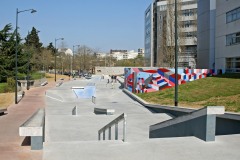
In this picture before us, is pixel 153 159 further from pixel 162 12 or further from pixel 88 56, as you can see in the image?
pixel 88 56

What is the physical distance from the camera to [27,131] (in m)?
7.14

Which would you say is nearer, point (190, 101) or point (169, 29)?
point (190, 101)

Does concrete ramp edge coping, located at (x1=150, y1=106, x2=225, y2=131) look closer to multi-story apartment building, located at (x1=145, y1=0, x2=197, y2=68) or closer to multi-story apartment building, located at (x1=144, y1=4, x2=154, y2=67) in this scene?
multi-story apartment building, located at (x1=145, y1=0, x2=197, y2=68)

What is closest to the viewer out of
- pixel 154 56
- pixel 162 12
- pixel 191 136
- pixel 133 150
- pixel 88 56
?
pixel 133 150

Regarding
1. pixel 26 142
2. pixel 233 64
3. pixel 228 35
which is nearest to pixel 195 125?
pixel 26 142

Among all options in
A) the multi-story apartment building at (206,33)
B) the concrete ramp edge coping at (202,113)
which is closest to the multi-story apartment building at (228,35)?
the multi-story apartment building at (206,33)

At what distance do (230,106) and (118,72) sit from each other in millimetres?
95202

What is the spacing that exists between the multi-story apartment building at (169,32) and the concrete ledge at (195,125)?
47341mm

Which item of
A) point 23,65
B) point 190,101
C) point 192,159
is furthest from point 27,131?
point 23,65

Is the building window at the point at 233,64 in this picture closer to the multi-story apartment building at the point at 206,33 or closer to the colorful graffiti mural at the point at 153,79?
the colorful graffiti mural at the point at 153,79

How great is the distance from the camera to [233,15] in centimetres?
3744

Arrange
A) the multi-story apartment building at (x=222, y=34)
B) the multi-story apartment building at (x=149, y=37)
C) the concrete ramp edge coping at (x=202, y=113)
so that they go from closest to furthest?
the concrete ramp edge coping at (x=202, y=113)
the multi-story apartment building at (x=222, y=34)
the multi-story apartment building at (x=149, y=37)

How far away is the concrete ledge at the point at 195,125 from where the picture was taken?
8.20 m

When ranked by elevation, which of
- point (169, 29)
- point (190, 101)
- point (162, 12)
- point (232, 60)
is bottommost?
point (190, 101)
